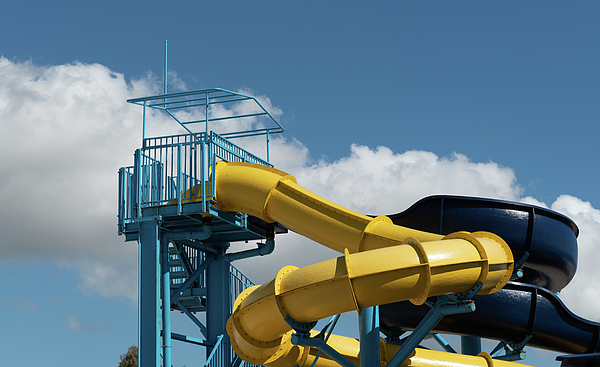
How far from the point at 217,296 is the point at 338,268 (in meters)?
8.39

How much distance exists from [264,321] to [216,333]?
6288mm

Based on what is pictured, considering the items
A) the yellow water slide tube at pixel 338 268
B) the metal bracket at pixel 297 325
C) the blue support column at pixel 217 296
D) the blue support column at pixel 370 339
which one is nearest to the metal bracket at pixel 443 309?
the yellow water slide tube at pixel 338 268

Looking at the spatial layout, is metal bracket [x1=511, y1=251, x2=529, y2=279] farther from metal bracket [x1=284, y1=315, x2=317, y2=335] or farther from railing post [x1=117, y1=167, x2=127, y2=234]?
railing post [x1=117, y1=167, x2=127, y2=234]

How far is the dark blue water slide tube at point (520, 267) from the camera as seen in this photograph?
1358 centimetres

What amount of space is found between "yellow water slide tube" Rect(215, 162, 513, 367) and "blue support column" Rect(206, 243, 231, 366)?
3351 millimetres

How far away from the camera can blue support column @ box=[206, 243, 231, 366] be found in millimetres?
17922

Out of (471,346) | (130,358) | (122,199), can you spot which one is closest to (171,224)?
(122,199)

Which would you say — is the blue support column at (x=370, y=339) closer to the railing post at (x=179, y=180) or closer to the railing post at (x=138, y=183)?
the railing post at (x=179, y=180)

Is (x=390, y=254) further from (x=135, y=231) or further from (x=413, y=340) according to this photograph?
(x=135, y=231)

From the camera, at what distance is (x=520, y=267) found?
13961 millimetres

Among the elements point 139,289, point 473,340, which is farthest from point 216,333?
point 473,340

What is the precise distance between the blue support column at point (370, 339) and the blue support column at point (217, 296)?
5989mm

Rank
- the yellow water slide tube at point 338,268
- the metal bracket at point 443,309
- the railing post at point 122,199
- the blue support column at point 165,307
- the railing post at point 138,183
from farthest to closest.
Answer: the railing post at point 122,199 < the railing post at point 138,183 < the blue support column at point 165,307 < the metal bracket at point 443,309 < the yellow water slide tube at point 338,268

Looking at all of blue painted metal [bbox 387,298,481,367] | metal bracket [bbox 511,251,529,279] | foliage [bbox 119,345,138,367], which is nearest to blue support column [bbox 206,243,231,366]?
blue painted metal [bbox 387,298,481,367]
